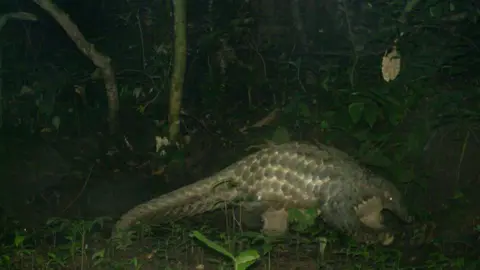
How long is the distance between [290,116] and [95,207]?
99 cm

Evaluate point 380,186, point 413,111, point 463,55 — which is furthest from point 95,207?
point 463,55

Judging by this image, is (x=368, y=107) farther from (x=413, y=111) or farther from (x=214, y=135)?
(x=214, y=135)

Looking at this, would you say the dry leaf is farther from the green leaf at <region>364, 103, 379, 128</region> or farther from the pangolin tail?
the pangolin tail

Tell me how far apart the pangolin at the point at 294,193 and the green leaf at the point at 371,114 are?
6.4 inches

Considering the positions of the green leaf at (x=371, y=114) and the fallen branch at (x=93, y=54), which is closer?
the green leaf at (x=371, y=114)

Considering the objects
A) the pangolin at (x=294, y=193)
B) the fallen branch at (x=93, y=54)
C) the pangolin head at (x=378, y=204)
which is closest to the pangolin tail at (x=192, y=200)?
the pangolin at (x=294, y=193)

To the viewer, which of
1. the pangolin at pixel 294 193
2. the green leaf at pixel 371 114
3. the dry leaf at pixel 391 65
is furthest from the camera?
the dry leaf at pixel 391 65

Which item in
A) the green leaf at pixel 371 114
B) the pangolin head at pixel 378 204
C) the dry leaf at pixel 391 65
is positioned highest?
the dry leaf at pixel 391 65

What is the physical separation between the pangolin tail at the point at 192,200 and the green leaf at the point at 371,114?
1.93 feet

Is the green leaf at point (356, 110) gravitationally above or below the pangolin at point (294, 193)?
above

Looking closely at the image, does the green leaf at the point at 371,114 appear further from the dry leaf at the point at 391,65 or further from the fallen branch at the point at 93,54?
the fallen branch at the point at 93,54

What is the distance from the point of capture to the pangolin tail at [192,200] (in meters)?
2.89

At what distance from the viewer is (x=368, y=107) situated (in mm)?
2850

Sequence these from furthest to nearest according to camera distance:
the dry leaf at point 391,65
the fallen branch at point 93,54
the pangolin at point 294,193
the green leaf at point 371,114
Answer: the fallen branch at point 93,54 < the dry leaf at point 391,65 < the green leaf at point 371,114 < the pangolin at point 294,193
